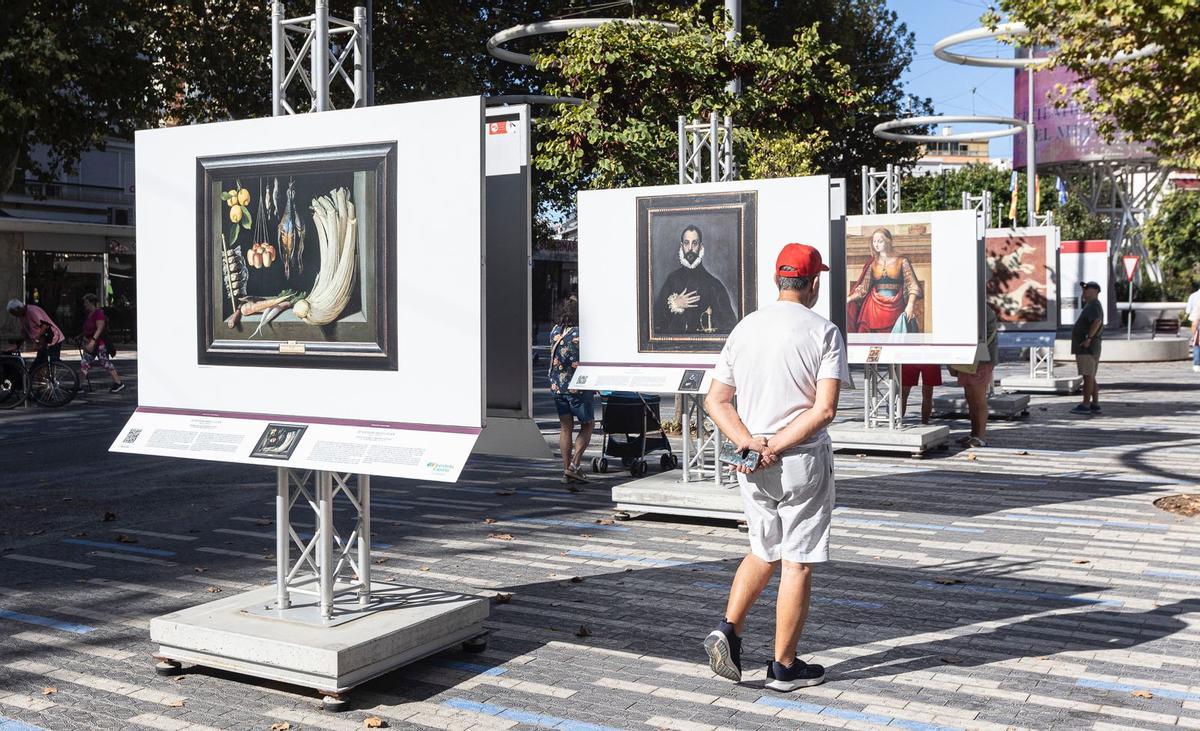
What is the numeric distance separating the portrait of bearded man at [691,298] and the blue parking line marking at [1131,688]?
494cm

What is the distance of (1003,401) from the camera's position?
61.8 ft

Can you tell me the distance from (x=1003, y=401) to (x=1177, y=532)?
9.46 metres

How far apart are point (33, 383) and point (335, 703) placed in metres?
17.9

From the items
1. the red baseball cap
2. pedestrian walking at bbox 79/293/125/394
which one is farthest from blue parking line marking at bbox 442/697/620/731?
pedestrian walking at bbox 79/293/125/394

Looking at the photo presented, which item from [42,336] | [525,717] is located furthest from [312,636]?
[42,336]

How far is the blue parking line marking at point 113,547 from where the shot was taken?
29.2ft

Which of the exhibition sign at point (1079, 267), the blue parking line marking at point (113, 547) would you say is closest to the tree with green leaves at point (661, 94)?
the blue parking line marking at point (113, 547)

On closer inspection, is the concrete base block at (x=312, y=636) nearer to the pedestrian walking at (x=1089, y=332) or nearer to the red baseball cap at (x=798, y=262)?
the red baseball cap at (x=798, y=262)

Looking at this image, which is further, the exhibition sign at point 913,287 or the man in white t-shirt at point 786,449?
the exhibition sign at point 913,287

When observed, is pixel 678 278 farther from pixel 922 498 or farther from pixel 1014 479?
pixel 1014 479

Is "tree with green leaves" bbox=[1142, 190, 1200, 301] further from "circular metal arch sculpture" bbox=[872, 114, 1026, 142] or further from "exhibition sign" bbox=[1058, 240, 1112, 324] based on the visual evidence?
"exhibition sign" bbox=[1058, 240, 1112, 324]

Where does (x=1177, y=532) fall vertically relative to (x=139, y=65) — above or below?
below

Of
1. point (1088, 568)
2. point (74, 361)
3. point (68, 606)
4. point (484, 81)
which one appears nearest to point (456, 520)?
point (68, 606)

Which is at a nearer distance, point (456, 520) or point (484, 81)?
point (456, 520)
